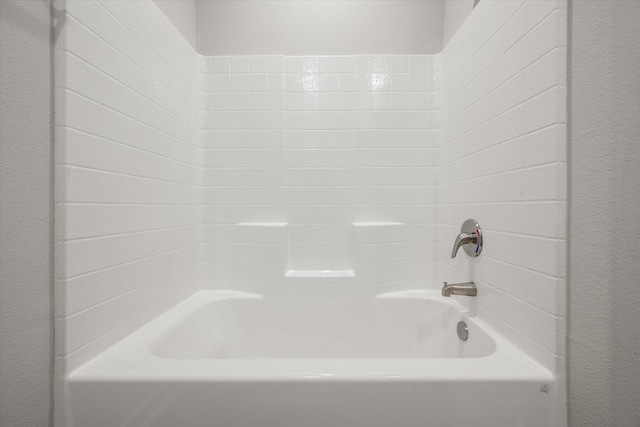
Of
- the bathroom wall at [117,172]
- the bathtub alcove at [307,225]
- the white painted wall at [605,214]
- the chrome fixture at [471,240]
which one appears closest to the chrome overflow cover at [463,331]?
the bathtub alcove at [307,225]

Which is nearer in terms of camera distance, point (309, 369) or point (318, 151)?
A: point (309, 369)

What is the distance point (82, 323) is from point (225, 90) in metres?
1.23

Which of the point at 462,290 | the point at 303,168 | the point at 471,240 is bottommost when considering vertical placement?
the point at 462,290

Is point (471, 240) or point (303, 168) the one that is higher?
point (303, 168)

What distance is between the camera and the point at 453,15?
4.85 feet

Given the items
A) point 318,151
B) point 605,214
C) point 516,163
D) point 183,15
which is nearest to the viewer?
point 605,214

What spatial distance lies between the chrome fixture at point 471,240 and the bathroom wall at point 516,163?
0.03 m

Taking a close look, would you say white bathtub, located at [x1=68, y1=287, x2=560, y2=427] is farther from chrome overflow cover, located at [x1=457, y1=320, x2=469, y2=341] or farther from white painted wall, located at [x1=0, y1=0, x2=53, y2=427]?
chrome overflow cover, located at [x1=457, y1=320, x2=469, y2=341]

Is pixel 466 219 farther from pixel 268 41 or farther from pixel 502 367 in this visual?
pixel 268 41

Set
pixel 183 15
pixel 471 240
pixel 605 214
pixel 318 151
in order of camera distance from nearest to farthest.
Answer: pixel 605 214 < pixel 471 240 < pixel 183 15 < pixel 318 151

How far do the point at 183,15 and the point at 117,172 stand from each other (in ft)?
3.33

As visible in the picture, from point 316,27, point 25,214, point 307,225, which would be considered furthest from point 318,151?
point 25,214

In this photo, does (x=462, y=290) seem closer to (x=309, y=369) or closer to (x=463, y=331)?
(x=463, y=331)

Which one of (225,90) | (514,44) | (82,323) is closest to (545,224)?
(514,44)
